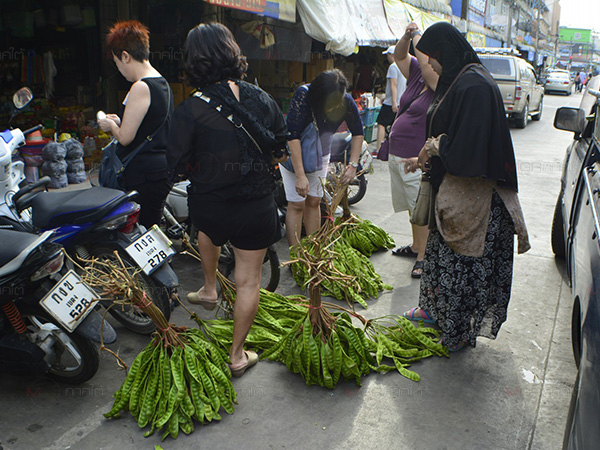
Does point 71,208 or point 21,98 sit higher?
point 21,98

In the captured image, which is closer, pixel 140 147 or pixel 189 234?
pixel 140 147

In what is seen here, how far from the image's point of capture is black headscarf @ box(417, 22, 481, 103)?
317cm

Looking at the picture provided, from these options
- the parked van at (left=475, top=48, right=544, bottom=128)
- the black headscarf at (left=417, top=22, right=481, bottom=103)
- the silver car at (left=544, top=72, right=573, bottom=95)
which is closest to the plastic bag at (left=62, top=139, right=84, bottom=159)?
the black headscarf at (left=417, top=22, right=481, bottom=103)

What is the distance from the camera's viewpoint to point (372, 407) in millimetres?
2928

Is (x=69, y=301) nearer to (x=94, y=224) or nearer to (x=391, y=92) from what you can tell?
(x=94, y=224)

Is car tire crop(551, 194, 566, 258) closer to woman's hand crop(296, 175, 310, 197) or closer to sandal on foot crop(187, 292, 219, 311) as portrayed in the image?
woman's hand crop(296, 175, 310, 197)

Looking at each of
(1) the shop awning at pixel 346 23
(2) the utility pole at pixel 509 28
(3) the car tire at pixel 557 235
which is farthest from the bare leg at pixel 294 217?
(2) the utility pole at pixel 509 28

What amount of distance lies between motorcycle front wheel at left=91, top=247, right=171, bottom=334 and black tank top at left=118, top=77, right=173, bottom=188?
52 centimetres

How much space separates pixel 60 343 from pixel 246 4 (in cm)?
533

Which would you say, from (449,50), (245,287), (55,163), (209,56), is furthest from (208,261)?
(55,163)

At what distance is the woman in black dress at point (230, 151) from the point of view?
9.05 ft

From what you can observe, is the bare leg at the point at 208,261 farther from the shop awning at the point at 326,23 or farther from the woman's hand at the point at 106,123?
the shop awning at the point at 326,23

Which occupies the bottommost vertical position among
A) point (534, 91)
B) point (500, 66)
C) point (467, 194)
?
point (467, 194)

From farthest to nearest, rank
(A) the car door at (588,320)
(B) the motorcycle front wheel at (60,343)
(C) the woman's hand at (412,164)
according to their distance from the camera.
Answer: (C) the woman's hand at (412,164) < (B) the motorcycle front wheel at (60,343) < (A) the car door at (588,320)
